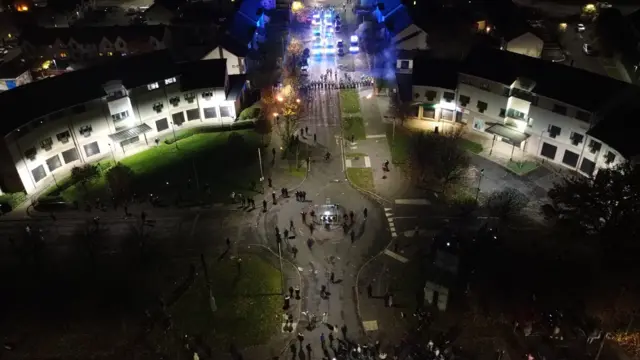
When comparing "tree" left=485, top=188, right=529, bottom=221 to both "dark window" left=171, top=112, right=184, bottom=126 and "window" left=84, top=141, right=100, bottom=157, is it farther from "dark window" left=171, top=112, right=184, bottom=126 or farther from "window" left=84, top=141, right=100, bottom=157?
"window" left=84, top=141, right=100, bottom=157

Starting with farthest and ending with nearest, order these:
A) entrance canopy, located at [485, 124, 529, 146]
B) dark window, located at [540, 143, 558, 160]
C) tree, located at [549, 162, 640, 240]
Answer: entrance canopy, located at [485, 124, 529, 146] → dark window, located at [540, 143, 558, 160] → tree, located at [549, 162, 640, 240]

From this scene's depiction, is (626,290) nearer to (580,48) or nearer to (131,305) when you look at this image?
(131,305)

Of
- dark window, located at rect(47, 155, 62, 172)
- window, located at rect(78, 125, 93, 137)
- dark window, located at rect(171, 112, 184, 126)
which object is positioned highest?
window, located at rect(78, 125, 93, 137)

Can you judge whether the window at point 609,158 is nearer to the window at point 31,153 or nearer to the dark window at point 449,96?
the dark window at point 449,96

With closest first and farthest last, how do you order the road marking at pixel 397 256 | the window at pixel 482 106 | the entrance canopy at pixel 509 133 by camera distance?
the road marking at pixel 397 256 < the entrance canopy at pixel 509 133 < the window at pixel 482 106

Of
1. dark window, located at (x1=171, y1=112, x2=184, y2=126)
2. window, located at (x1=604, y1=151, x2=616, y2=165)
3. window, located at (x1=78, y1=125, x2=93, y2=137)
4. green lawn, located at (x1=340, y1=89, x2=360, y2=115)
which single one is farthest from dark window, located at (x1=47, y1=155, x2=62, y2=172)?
window, located at (x1=604, y1=151, x2=616, y2=165)

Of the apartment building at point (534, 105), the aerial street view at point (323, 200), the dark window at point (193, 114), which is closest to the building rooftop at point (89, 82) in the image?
the aerial street view at point (323, 200)
